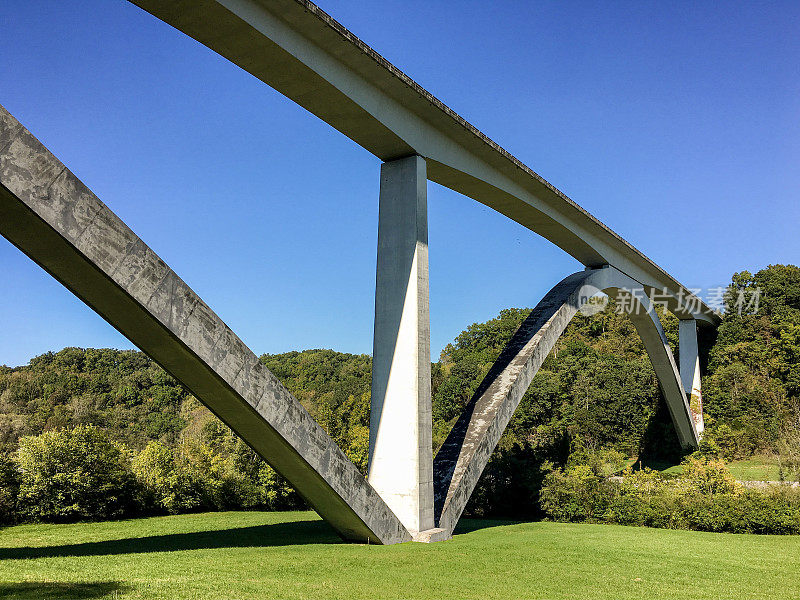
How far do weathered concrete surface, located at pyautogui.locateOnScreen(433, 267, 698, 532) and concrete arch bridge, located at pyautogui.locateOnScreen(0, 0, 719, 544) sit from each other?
5 centimetres

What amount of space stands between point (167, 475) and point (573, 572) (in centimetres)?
1423

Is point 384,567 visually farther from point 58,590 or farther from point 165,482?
point 165,482

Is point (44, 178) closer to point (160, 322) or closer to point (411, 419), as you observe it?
point (160, 322)

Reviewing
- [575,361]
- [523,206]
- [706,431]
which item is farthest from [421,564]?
[575,361]

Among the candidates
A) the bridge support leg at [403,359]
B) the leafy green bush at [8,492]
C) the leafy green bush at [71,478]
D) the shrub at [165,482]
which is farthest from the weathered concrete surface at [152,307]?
the shrub at [165,482]

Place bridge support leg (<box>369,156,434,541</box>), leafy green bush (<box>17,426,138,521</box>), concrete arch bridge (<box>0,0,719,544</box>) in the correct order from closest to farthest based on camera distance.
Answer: concrete arch bridge (<box>0,0,719,544</box>) → bridge support leg (<box>369,156,434,541</box>) → leafy green bush (<box>17,426,138,521</box>)

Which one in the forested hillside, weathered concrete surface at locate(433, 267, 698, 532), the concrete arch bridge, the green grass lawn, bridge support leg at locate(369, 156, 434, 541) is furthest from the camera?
the forested hillside

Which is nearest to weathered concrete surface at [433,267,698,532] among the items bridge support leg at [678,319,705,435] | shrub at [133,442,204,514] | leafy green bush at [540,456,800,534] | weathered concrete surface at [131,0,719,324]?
weathered concrete surface at [131,0,719,324]

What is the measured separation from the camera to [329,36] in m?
9.48

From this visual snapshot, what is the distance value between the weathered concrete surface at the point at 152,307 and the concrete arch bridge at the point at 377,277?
0.7 inches

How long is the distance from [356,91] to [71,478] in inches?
513

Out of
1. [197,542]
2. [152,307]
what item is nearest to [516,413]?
[197,542]

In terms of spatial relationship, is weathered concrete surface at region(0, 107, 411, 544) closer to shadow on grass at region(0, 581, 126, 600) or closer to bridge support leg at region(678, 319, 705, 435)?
shadow on grass at region(0, 581, 126, 600)

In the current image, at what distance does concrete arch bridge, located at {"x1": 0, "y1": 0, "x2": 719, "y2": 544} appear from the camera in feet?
21.5
